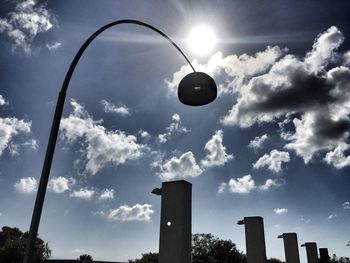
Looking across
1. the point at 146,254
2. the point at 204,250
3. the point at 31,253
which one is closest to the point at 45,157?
the point at 31,253

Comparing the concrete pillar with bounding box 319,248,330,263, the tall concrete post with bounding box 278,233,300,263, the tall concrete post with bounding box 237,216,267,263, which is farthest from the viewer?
the concrete pillar with bounding box 319,248,330,263

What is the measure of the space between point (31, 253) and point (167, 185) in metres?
5.79

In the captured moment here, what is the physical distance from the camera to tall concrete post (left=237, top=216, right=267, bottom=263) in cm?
1431

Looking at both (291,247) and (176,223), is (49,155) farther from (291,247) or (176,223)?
(291,247)

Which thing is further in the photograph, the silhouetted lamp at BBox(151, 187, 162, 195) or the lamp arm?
the silhouetted lamp at BBox(151, 187, 162, 195)

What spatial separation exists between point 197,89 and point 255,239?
35.6 feet

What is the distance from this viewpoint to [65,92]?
5.01 m

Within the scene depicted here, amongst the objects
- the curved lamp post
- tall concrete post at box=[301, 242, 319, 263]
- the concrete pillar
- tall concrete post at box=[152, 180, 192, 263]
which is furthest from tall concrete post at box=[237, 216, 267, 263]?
the concrete pillar

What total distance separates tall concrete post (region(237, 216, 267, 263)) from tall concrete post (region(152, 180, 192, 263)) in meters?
6.48

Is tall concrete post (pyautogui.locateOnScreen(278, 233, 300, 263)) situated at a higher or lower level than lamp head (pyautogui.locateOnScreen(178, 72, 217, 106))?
lower

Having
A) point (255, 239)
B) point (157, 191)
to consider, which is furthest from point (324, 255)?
point (157, 191)

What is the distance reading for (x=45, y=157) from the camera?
177 inches

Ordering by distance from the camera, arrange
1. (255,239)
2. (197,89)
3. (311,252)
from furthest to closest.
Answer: (311,252)
(255,239)
(197,89)

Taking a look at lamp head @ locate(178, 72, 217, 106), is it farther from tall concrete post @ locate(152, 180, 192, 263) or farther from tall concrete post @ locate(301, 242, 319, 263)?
tall concrete post @ locate(301, 242, 319, 263)
